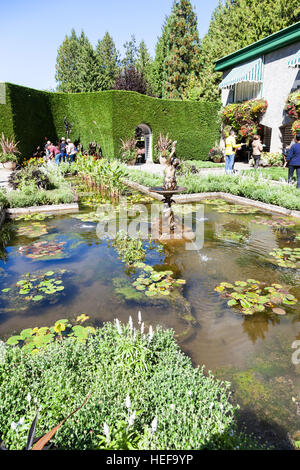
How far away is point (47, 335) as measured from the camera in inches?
123

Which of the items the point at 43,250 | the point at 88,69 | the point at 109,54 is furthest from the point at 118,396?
the point at 109,54

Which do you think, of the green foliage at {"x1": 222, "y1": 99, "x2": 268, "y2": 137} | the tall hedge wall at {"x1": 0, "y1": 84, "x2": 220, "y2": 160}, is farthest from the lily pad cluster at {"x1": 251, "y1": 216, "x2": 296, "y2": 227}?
the tall hedge wall at {"x1": 0, "y1": 84, "x2": 220, "y2": 160}

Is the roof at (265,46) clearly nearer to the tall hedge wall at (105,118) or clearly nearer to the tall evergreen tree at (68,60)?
the tall hedge wall at (105,118)

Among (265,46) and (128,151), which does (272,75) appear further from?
(128,151)

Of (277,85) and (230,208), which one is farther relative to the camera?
(277,85)

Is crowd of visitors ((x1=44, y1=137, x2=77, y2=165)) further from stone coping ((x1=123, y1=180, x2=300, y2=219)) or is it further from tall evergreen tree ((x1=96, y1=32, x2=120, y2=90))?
tall evergreen tree ((x1=96, y1=32, x2=120, y2=90))

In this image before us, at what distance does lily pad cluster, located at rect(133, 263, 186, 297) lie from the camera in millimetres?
4117

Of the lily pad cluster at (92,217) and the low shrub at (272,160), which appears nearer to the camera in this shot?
the lily pad cluster at (92,217)

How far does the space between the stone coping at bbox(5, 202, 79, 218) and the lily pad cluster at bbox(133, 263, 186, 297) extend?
488 cm

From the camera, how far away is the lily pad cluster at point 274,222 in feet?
23.6

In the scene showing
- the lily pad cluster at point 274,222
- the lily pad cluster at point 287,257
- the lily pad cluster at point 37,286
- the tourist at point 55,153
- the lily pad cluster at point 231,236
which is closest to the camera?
the lily pad cluster at point 37,286

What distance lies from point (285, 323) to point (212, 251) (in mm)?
2349

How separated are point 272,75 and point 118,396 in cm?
1990

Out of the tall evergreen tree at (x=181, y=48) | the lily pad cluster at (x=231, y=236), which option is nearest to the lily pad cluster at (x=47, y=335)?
the lily pad cluster at (x=231, y=236)
